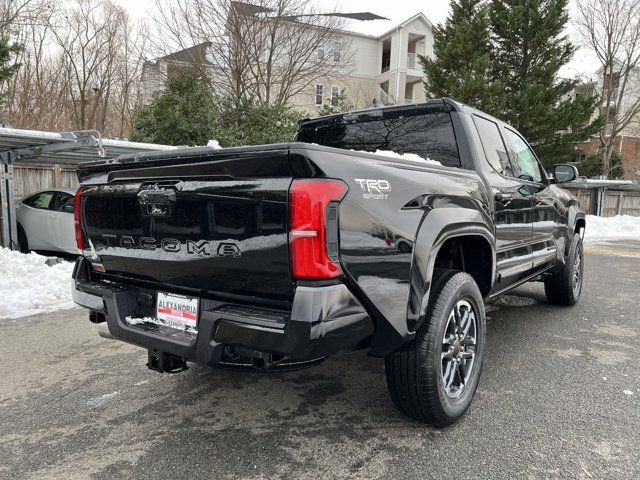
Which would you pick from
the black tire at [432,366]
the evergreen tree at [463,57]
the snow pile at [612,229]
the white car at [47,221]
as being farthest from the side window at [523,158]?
the evergreen tree at [463,57]

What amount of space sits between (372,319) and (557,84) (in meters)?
21.1

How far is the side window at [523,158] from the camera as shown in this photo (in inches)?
165

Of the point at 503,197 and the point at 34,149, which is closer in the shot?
the point at 503,197

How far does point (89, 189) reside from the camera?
2.85 m

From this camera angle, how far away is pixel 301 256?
1968mm

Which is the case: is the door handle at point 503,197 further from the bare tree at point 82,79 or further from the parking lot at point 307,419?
the bare tree at point 82,79

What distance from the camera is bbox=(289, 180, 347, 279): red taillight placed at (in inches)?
76.5

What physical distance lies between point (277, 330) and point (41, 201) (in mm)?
8612

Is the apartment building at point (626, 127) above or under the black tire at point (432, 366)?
above

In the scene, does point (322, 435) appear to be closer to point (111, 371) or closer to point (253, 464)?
point (253, 464)

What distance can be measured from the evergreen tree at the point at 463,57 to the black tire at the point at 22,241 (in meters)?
15.4

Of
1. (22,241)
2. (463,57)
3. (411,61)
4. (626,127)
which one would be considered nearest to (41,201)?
(22,241)

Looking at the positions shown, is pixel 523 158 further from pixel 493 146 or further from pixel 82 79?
pixel 82 79

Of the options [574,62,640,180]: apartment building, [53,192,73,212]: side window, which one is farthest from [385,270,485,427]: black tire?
[574,62,640,180]: apartment building
